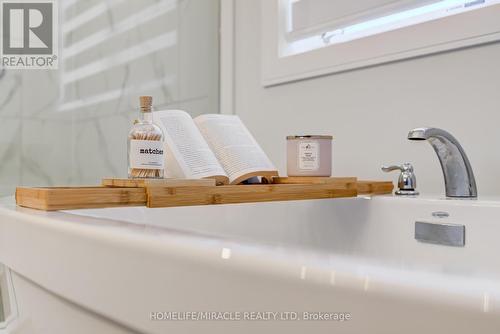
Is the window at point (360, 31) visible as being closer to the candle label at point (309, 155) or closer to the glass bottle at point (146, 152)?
the candle label at point (309, 155)

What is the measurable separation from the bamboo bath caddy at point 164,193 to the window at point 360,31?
1.41 feet

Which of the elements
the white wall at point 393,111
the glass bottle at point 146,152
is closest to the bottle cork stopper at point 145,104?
the glass bottle at point 146,152

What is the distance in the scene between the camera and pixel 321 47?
138 cm

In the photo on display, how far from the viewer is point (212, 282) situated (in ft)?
0.96

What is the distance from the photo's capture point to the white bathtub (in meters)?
0.23

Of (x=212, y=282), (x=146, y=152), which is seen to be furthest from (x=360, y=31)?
(x=212, y=282)

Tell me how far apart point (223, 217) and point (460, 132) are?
0.59m

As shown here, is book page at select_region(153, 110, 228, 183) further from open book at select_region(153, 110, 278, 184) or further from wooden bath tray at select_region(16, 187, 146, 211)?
wooden bath tray at select_region(16, 187, 146, 211)

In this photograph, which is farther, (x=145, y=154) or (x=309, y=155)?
(x=309, y=155)

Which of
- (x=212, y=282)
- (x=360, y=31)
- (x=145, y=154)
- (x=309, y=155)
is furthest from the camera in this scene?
(x=360, y=31)

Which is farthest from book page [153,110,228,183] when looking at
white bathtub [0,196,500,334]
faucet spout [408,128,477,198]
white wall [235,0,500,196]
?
white wall [235,0,500,196]

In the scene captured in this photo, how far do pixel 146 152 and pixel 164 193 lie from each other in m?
0.13

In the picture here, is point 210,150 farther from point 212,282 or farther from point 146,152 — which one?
point 212,282

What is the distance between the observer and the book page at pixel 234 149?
912mm
